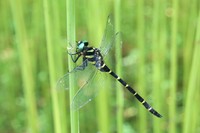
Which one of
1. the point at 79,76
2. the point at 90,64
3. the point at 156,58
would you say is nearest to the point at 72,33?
the point at 79,76

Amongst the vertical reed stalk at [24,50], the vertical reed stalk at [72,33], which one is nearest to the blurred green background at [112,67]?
the vertical reed stalk at [24,50]

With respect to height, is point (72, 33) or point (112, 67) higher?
point (72, 33)

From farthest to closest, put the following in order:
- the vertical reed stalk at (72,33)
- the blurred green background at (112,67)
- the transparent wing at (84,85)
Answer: the blurred green background at (112,67) < the transparent wing at (84,85) < the vertical reed stalk at (72,33)

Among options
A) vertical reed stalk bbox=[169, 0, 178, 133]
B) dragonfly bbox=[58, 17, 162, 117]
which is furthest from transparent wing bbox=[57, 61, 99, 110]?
vertical reed stalk bbox=[169, 0, 178, 133]

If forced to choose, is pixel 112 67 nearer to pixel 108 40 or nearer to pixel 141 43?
pixel 141 43

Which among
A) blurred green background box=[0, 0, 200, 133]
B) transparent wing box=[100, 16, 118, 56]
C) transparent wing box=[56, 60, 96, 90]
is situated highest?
transparent wing box=[100, 16, 118, 56]

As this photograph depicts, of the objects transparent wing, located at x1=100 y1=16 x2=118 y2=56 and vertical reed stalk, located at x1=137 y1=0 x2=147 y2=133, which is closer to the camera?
transparent wing, located at x1=100 y1=16 x2=118 y2=56

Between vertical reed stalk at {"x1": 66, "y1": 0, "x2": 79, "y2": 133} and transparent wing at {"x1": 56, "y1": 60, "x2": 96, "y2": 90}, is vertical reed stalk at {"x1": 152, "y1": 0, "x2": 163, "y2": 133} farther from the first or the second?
vertical reed stalk at {"x1": 66, "y1": 0, "x2": 79, "y2": 133}

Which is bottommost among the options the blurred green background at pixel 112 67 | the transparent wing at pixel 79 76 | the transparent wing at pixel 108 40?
the blurred green background at pixel 112 67

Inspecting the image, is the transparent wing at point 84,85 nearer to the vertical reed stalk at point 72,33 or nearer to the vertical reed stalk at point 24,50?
the vertical reed stalk at point 72,33
